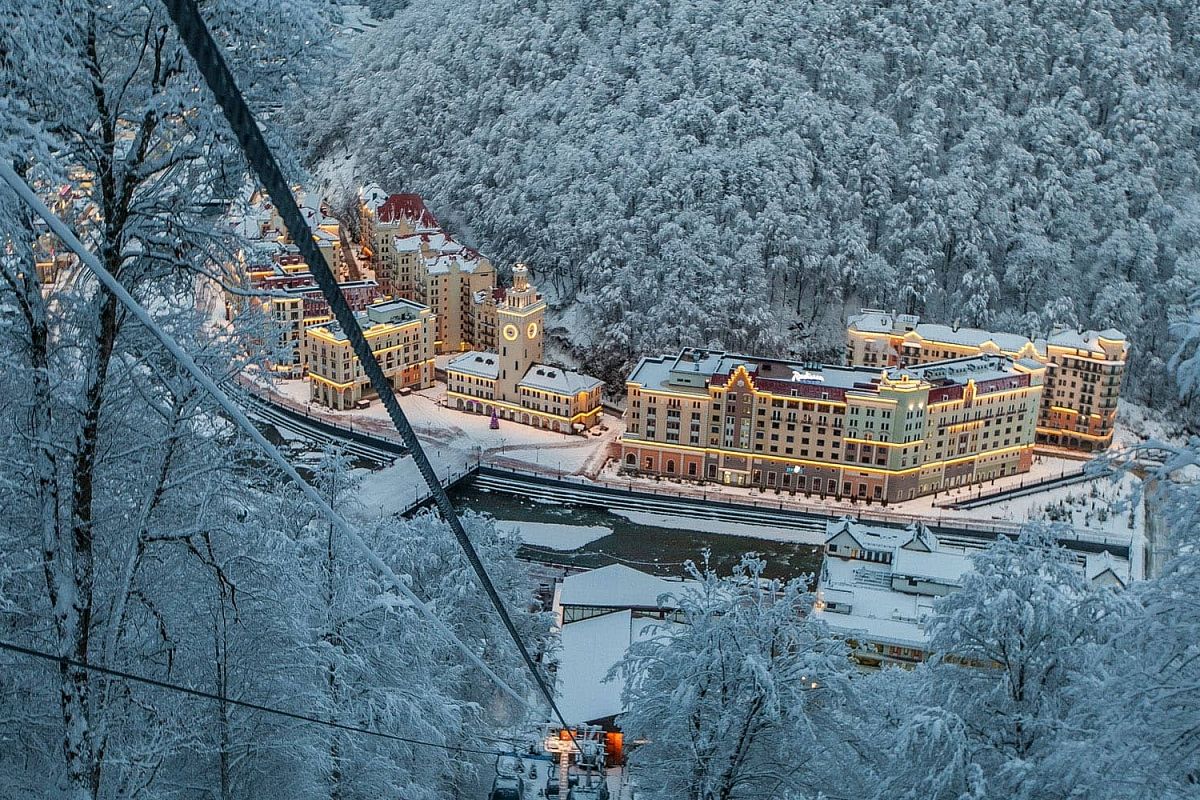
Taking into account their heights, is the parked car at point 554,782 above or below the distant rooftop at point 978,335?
below

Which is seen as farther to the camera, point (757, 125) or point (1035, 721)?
point (757, 125)

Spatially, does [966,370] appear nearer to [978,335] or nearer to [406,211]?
[978,335]

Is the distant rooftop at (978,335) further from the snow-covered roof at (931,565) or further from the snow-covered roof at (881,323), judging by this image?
the snow-covered roof at (931,565)

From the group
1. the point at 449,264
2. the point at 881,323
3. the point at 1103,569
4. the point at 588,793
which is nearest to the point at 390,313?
the point at 449,264

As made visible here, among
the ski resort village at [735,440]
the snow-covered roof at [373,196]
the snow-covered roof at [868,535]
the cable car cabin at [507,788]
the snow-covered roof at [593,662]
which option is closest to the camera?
the cable car cabin at [507,788]

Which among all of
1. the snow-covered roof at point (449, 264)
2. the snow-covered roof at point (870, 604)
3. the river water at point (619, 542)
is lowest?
the river water at point (619, 542)

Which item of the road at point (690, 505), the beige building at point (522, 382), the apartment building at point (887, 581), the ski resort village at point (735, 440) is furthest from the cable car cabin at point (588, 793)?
the beige building at point (522, 382)

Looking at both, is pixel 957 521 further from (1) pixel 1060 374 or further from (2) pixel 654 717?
(2) pixel 654 717

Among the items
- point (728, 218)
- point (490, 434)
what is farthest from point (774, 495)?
point (728, 218)
